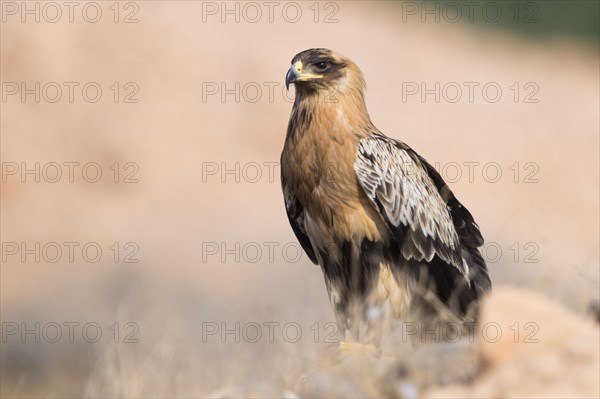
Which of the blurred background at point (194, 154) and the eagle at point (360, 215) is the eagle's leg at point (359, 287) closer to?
the eagle at point (360, 215)

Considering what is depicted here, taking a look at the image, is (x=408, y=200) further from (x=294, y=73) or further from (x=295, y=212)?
(x=294, y=73)

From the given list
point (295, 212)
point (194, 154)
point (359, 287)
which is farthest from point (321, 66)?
point (194, 154)

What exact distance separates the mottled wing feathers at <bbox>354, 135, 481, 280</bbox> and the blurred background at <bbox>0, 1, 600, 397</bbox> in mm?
4673

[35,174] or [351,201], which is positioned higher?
[351,201]

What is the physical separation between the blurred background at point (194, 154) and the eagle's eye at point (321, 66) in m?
5.25

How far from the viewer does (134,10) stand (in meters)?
24.9

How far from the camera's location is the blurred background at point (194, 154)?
17656 mm

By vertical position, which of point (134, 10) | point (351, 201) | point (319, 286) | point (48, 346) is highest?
point (351, 201)

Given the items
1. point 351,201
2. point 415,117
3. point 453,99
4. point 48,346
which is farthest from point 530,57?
point 351,201

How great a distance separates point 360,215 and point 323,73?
3.10 feet

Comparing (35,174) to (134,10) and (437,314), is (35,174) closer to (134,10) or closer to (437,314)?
(134,10)

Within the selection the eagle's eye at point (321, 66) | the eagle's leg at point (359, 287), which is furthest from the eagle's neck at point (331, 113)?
the eagle's leg at point (359, 287)

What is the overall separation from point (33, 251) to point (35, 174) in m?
2.03

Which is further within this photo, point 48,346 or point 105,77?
point 105,77
